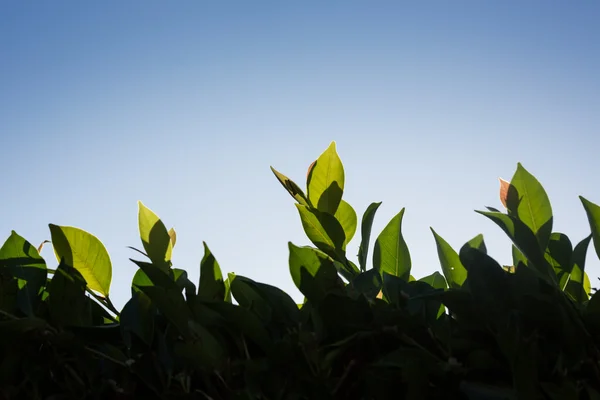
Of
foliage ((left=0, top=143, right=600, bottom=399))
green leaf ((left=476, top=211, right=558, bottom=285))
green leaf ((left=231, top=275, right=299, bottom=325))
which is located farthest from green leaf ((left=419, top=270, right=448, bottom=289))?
green leaf ((left=231, top=275, right=299, bottom=325))

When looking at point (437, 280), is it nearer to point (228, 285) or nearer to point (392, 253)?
point (392, 253)

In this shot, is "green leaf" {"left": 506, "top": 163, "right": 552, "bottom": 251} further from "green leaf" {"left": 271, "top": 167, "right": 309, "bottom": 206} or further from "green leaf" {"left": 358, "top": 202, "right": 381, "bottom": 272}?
"green leaf" {"left": 271, "top": 167, "right": 309, "bottom": 206}

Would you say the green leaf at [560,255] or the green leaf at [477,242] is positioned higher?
the green leaf at [477,242]

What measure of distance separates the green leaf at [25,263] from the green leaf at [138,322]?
0.81 ft

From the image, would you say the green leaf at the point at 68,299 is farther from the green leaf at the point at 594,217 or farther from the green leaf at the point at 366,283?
the green leaf at the point at 594,217

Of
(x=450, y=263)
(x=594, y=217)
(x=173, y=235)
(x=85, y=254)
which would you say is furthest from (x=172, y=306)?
(x=594, y=217)

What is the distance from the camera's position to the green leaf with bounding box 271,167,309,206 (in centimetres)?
139

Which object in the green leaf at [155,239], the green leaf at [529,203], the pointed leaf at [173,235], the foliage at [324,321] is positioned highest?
the pointed leaf at [173,235]

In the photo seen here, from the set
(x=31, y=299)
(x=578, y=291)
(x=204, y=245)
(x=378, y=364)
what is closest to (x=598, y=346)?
(x=578, y=291)

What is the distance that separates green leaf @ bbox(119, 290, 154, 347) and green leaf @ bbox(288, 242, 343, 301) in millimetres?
292

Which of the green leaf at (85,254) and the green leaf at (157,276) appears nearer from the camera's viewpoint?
the green leaf at (157,276)

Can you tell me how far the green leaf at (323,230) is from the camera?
1.31 metres

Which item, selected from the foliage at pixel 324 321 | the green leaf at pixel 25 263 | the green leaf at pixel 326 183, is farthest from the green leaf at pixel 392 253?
the green leaf at pixel 25 263

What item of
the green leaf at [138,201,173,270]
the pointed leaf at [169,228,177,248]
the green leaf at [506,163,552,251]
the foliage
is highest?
the pointed leaf at [169,228,177,248]
